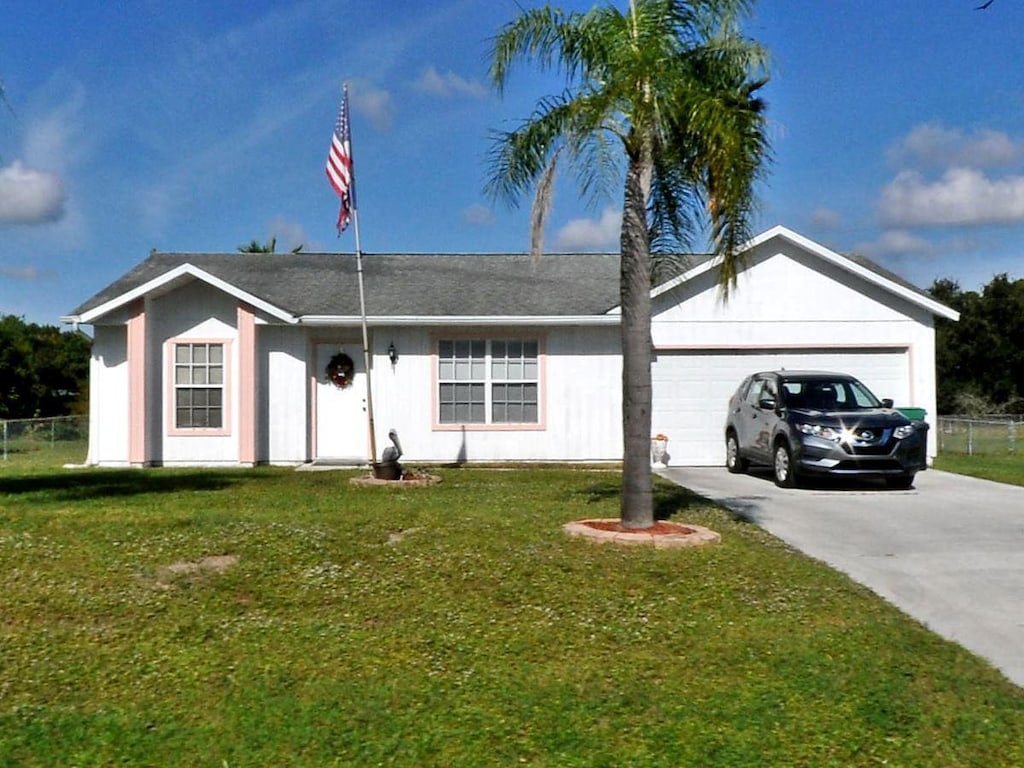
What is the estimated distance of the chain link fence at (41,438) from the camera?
20.0 metres

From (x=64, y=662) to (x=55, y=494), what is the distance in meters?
7.31

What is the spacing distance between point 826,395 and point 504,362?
18.0ft

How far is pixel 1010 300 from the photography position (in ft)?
139

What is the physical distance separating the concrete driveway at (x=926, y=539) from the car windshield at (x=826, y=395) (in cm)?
120

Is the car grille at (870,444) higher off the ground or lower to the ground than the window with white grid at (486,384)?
lower

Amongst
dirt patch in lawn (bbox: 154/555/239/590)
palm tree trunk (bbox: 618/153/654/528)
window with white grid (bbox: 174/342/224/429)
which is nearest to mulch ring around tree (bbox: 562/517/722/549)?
palm tree trunk (bbox: 618/153/654/528)

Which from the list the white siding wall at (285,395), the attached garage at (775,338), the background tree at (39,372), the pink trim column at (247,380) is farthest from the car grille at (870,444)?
the background tree at (39,372)

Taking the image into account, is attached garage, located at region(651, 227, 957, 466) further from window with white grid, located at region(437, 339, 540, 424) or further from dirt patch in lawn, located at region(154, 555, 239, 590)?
dirt patch in lawn, located at region(154, 555, 239, 590)

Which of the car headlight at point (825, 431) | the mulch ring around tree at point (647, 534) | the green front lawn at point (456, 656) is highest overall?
the car headlight at point (825, 431)

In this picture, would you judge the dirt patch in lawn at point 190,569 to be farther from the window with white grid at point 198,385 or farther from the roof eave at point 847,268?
the roof eave at point 847,268

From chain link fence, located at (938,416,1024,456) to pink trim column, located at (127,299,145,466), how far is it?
50.5 ft

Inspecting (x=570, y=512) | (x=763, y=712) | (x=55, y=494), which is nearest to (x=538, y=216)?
(x=570, y=512)

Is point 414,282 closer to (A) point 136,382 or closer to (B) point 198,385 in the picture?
(B) point 198,385

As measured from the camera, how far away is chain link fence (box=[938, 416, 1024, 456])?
20.6 metres
